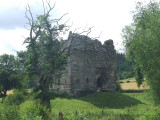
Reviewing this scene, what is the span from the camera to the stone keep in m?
35.2

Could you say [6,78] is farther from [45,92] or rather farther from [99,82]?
[45,92]

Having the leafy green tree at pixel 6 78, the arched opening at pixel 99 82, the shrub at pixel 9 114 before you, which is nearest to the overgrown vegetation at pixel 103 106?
the arched opening at pixel 99 82

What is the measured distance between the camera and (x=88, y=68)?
122 feet

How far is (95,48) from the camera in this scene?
3856cm

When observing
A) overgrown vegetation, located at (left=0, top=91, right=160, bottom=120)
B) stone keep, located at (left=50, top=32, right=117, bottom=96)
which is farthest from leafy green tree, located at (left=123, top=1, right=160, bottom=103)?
stone keep, located at (left=50, top=32, right=117, bottom=96)

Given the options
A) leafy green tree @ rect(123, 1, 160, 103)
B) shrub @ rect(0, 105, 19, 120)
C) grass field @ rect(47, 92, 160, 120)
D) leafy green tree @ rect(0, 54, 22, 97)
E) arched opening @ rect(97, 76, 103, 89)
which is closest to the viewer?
shrub @ rect(0, 105, 19, 120)

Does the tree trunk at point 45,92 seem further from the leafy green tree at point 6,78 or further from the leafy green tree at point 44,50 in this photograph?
the leafy green tree at point 6,78

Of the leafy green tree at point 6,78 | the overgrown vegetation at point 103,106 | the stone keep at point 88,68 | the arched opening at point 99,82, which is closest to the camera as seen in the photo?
the overgrown vegetation at point 103,106

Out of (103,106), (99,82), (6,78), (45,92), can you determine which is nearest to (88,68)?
(99,82)

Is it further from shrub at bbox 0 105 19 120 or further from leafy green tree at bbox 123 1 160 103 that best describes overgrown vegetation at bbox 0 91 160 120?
shrub at bbox 0 105 19 120

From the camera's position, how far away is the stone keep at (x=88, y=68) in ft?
115

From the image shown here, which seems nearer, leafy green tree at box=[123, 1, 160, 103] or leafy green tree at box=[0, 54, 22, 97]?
leafy green tree at box=[123, 1, 160, 103]

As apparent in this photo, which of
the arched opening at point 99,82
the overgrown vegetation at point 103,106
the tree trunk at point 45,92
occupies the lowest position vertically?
the overgrown vegetation at point 103,106

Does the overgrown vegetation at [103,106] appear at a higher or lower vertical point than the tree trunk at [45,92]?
lower
